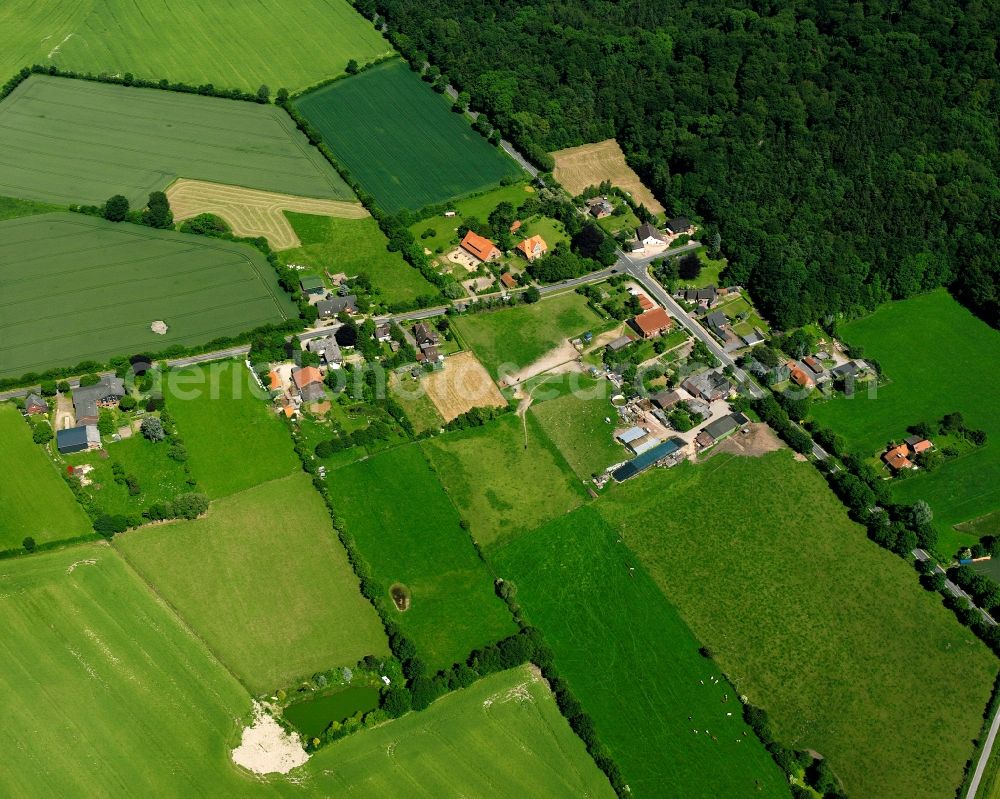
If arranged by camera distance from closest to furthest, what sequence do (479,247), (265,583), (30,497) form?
1. (265,583)
2. (30,497)
3. (479,247)

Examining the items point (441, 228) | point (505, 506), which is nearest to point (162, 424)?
point (505, 506)

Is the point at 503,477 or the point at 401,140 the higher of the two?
the point at 401,140

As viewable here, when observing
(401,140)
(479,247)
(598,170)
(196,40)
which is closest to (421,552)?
(479,247)

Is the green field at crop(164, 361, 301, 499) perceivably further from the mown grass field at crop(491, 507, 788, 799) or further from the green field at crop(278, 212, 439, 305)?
the mown grass field at crop(491, 507, 788, 799)

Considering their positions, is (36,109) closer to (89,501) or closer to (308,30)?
(308,30)

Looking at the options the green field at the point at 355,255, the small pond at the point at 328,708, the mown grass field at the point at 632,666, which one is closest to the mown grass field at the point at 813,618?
the mown grass field at the point at 632,666

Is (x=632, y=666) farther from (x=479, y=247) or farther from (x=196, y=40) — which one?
(x=196, y=40)
